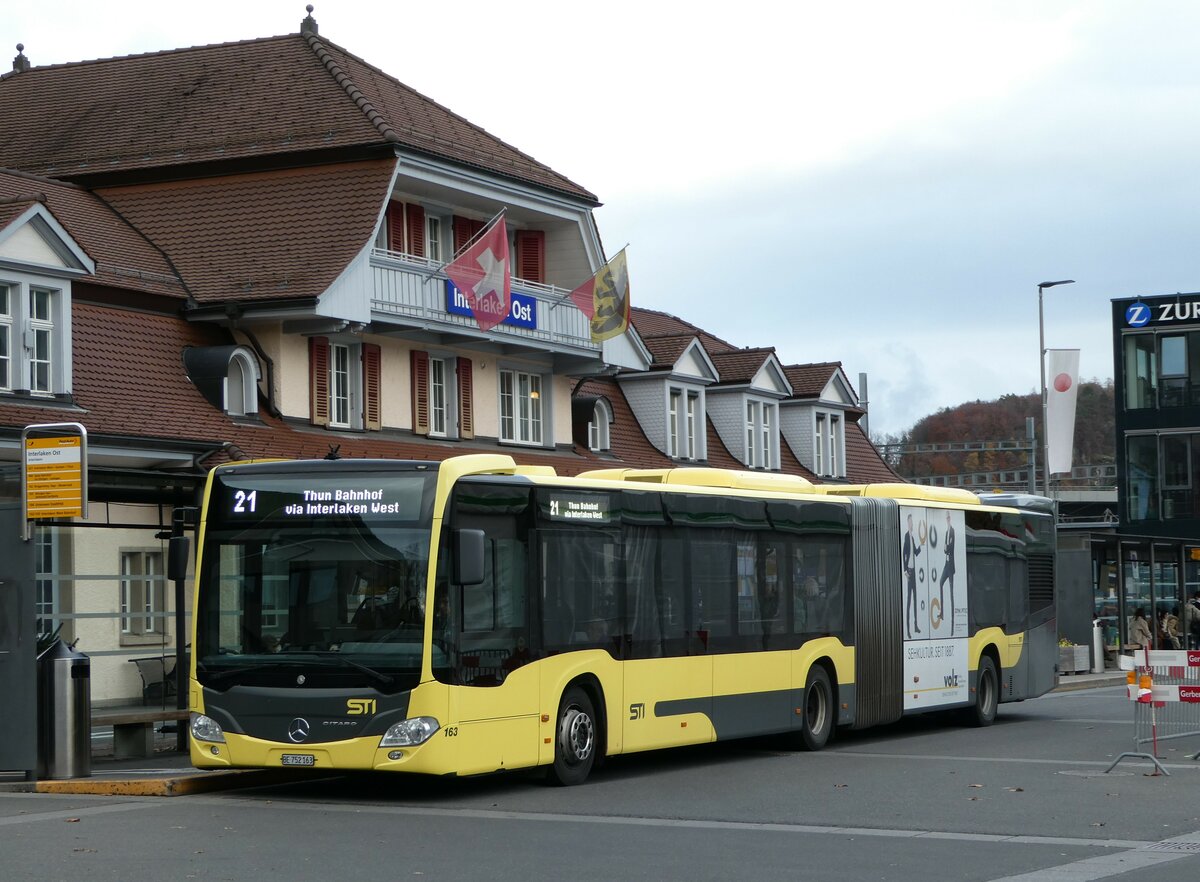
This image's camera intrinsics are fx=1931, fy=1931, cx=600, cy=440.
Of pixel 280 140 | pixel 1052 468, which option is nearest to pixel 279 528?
pixel 280 140

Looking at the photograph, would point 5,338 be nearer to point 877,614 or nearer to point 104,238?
point 104,238

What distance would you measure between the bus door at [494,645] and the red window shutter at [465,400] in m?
18.7

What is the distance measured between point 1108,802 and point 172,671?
1286cm

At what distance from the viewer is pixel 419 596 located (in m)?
15.9

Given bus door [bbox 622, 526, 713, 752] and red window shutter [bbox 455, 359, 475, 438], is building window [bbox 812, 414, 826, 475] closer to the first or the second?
red window shutter [bbox 455, 359, 475, 438]

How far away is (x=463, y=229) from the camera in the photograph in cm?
3641

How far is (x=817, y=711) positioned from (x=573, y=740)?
5.59 metres

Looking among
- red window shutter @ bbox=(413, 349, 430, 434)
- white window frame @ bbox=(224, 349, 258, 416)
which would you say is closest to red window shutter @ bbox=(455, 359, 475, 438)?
red window shutter @ bbox=(413, 349, 430, 434)

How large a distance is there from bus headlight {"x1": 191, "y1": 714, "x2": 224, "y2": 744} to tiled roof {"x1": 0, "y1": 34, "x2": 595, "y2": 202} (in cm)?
1756

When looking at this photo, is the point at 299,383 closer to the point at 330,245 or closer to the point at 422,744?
the point at 330,245

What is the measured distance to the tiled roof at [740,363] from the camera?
48.3m

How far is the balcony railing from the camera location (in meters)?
32.4

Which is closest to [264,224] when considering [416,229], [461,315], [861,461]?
[416,229]

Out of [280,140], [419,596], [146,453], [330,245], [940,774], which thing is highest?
[280,140]
